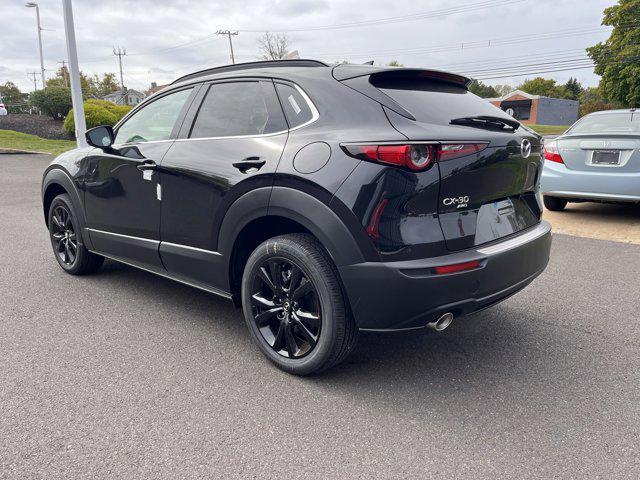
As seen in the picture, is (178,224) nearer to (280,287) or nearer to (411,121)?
(280,287)

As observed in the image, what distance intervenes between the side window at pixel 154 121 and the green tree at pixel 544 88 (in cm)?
10005

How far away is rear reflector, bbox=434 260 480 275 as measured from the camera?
248cm

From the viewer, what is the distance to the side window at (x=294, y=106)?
2.89m

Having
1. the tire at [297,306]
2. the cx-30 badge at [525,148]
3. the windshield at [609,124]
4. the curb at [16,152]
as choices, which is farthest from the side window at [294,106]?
the curb at [16,152]

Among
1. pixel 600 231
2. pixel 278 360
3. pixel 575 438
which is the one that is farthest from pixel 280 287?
pixel 600 231

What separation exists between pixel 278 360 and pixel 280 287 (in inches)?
16.9

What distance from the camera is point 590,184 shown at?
6.73 meters

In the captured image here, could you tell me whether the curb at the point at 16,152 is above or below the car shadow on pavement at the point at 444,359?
above

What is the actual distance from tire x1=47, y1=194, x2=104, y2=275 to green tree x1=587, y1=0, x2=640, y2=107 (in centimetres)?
4588

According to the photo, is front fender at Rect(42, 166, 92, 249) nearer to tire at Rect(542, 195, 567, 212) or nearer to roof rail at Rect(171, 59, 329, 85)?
roof rail at Rect(171, 59, 329, 85)

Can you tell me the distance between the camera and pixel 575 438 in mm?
2381

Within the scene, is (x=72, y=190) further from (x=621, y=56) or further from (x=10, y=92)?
(x=10, y=92)

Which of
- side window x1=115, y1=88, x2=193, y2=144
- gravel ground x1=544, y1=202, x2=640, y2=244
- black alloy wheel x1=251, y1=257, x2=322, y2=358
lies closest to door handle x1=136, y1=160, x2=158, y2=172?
side window x1=115, y1=88, x2=193, y2=144

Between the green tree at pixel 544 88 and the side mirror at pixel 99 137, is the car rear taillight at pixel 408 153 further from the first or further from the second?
the green tree at pixel 544 88
